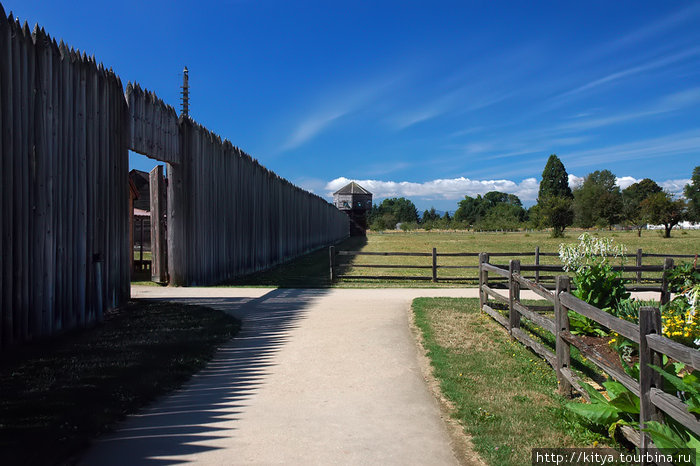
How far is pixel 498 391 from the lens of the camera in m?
4.85

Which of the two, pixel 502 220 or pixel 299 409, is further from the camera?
pixel 502 220

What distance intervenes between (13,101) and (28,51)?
78cm

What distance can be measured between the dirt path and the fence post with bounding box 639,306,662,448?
4.01 feet

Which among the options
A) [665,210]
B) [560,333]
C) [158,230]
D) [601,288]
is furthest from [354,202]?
[560,333]

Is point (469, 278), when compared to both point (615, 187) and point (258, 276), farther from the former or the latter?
point (615, 187)

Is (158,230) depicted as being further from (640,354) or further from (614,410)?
(640,354)

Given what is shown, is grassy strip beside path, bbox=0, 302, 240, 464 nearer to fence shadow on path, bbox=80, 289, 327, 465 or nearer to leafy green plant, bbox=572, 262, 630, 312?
fence shadow on path, bbox=80, 289, 327, 465

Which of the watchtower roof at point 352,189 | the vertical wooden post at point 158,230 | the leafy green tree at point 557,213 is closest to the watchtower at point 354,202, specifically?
the watchtower roof at point 352,189

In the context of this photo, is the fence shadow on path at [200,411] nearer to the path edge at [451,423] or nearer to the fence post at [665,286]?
the path edge at [451,423]

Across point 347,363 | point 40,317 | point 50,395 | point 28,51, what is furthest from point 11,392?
point 28,51

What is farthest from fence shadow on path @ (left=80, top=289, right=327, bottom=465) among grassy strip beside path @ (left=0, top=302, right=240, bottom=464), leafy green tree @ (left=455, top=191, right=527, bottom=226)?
leafy green tree @ (left=455, top=191, right=527, bottom=226)

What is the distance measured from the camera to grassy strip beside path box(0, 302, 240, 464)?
356cm

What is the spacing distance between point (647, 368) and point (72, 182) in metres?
7.36

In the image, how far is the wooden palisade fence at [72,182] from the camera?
19.5ft
